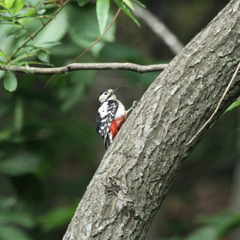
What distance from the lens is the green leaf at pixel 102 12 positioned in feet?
11.3

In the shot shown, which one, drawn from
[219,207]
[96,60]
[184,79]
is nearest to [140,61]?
[96,60]

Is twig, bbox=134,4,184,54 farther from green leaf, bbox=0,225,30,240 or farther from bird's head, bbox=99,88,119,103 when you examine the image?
green leaf, bbox=0,225,30,240

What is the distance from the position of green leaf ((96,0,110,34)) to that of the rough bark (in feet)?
1.58

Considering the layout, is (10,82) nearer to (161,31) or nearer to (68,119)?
(161,31)

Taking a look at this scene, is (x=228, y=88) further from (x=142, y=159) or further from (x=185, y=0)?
(x=185, y=0)

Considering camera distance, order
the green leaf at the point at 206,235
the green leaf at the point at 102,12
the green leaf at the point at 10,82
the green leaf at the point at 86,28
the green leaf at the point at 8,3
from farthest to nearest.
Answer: the green leaf at the point at 206,235 < the green leaf at the point at 86,28 < the green leaf at the point at 10,82 < the green leaf at the point at 102,12 < the green leaf at the point at 8,3

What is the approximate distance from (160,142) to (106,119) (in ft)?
5.18

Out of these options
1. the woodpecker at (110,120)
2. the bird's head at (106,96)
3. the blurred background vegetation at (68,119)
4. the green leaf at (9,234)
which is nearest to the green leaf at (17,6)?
the blurred background vegetation at (68,119)

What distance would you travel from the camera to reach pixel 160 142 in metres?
3.21

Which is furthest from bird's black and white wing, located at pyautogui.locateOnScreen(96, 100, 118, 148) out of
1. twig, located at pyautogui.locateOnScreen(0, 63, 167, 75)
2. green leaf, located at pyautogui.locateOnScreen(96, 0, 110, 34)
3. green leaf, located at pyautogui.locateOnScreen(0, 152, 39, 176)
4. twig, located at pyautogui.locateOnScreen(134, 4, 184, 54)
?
twig, located at pyautogui.locateOnScreen(134, 4, 184, 54)

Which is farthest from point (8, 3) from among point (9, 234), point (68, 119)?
point (68, 119)

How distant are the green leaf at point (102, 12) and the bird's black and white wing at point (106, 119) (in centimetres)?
135

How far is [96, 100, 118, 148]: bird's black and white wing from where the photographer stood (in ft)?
15.5

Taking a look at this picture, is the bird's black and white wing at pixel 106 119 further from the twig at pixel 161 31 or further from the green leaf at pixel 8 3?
the twig at pixel 161 31
